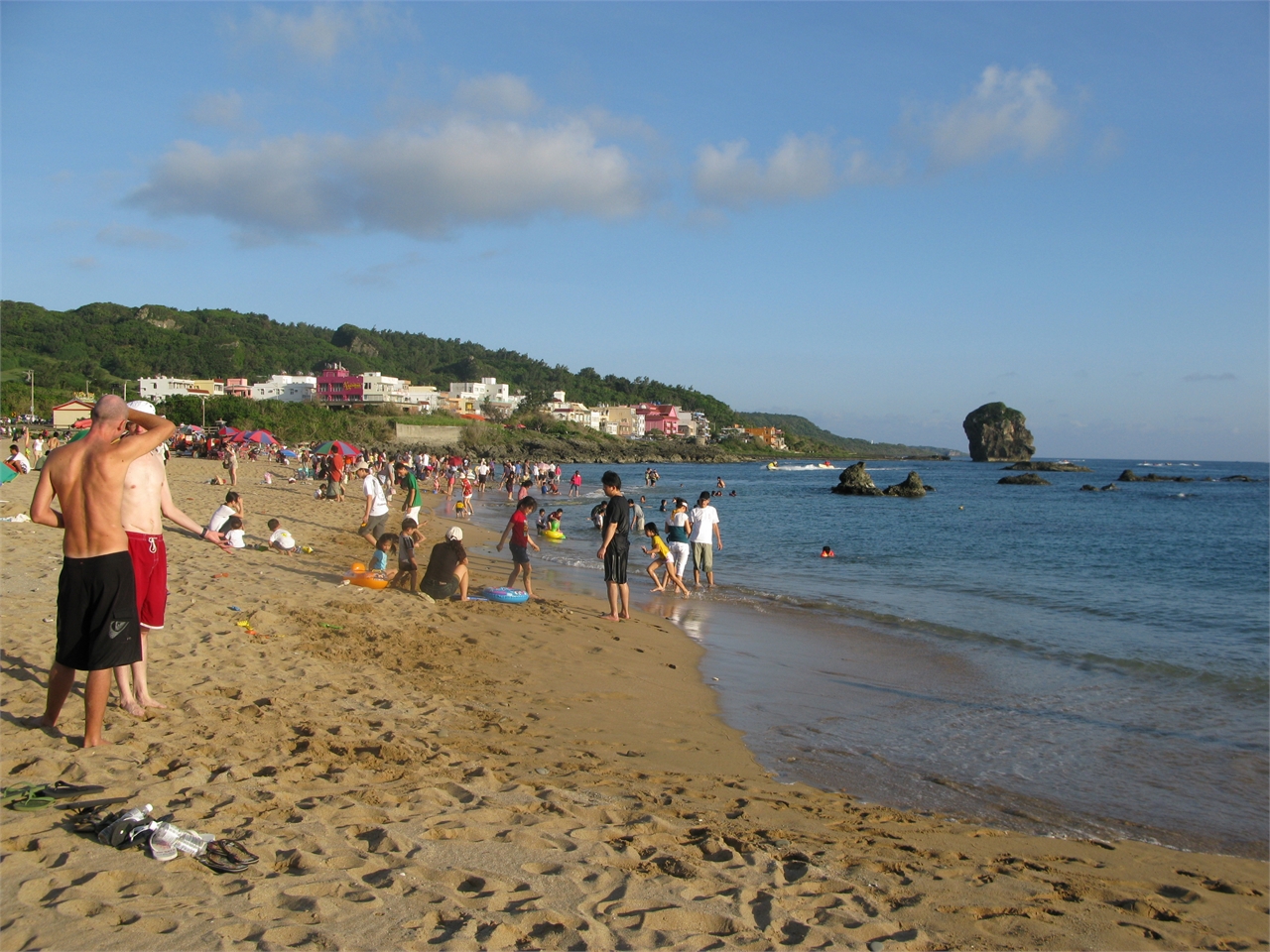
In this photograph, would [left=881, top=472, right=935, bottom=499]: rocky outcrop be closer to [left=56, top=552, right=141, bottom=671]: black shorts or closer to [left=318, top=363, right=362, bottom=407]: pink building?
[left=56, top=552, right=141, bottom=671]: black shorts

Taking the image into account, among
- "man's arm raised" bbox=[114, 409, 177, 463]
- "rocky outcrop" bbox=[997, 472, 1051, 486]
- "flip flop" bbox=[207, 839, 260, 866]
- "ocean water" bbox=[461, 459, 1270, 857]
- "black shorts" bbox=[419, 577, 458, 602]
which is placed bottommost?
"ocean water" bbox=[461, 459, 1270, 857]

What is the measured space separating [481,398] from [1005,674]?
118 meters

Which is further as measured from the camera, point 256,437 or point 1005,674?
point 256,437

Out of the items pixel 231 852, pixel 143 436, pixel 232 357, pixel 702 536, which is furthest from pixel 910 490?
pixel 232 357

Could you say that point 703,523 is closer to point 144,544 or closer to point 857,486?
point 144,544

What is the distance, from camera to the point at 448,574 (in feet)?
32.0

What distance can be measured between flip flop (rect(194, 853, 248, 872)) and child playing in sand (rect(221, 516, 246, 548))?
30.6 ft

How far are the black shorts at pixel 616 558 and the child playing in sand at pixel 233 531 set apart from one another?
18.7ft

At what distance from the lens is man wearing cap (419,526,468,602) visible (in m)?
9.75

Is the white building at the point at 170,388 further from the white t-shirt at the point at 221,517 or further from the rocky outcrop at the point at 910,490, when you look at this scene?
the white t-shirt at the point at 221,517

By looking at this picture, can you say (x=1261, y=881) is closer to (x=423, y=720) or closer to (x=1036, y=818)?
(x=1036, y=818)

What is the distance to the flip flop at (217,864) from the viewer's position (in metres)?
3.09

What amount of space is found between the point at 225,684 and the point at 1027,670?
810 centimetres

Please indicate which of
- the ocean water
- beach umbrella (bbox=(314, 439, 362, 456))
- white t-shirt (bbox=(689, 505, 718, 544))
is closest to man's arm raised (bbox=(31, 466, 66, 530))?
the ocean water
